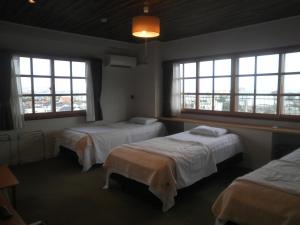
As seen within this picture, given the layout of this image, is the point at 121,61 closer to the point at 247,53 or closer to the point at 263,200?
the point at 247,53

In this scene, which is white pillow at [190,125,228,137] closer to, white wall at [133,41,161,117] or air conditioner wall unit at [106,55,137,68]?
white wall at [133,41,161,117]

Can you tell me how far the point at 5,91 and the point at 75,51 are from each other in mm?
1509

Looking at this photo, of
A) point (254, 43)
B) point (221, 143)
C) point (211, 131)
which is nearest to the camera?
point (221, 143)

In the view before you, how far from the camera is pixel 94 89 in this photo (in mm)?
4949

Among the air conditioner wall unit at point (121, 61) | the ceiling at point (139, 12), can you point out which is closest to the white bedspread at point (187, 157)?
the ceiling at point (139, 12)

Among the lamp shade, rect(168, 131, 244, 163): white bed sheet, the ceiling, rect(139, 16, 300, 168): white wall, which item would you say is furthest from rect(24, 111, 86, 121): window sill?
the lamp shade

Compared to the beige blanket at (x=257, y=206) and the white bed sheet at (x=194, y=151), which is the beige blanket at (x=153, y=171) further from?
Answer: the beige blanket at (x=257, y=206)

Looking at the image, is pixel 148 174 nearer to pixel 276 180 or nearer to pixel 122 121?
pixel 276 180

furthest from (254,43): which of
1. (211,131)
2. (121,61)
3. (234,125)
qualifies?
(121,61)

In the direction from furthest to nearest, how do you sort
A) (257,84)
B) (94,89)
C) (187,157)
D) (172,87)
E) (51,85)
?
(172,87)
(94,89)
(51,85)
(257,84)
(187,157)

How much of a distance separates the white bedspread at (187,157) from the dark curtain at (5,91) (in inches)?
88.8

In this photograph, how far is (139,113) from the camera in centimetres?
576

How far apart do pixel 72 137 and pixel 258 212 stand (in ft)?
10.5

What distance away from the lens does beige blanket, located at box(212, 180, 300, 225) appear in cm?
164
